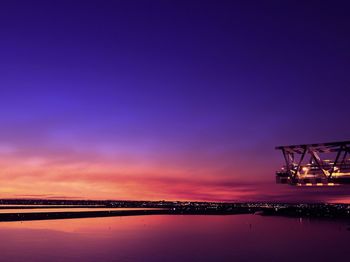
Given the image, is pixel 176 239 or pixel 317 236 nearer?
pixel 176 239

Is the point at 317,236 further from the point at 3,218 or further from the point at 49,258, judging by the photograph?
the point at 3,218

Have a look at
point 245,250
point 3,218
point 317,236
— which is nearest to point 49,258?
point 245,250

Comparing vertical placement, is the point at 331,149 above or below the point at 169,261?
above

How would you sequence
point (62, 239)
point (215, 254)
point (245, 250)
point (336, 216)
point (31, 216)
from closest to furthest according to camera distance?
point (215, 254), point (245, 250), point (62, 239), point (31, 216), point (336, 216)

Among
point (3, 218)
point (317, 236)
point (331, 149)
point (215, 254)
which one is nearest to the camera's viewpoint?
point (331, 149)

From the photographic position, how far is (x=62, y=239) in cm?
6844

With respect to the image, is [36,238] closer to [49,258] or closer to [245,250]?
[49,258]

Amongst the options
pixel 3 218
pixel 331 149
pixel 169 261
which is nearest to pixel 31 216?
pixel 3 218

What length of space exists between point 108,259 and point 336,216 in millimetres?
111077

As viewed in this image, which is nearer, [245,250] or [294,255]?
[294,255]

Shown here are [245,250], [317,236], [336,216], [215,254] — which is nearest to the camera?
[215,254]

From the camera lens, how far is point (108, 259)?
49188mm

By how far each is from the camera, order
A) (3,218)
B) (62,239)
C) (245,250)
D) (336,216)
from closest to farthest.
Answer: (245,250)
(62,239)
(3,218)
(336,216)

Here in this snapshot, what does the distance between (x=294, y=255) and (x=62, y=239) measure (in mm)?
34264
